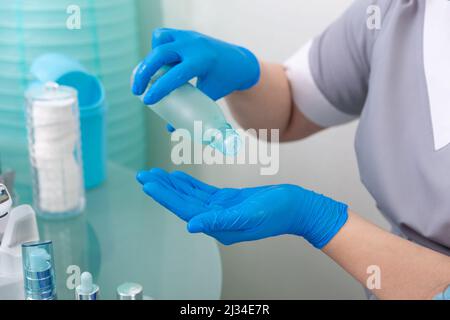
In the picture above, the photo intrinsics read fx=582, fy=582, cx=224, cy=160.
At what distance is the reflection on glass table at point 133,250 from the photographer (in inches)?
33.5

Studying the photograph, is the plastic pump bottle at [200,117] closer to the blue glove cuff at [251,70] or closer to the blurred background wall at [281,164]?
the blue glove cuff at [251,70]

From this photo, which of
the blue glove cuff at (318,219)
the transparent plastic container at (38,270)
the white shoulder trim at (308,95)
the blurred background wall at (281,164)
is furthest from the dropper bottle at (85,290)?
the blurred background wall at (281,164)

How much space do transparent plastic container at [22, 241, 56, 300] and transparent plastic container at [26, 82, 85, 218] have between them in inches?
13.2

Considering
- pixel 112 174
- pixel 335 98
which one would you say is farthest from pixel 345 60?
pixel 112 174

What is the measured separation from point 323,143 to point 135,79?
0.67 metres

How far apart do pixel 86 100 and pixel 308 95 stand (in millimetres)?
398

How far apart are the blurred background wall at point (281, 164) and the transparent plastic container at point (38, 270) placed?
2.70 ft

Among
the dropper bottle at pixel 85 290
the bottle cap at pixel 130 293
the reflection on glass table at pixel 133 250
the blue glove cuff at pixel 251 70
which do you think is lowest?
the reflection on glass table at pixel 133 250

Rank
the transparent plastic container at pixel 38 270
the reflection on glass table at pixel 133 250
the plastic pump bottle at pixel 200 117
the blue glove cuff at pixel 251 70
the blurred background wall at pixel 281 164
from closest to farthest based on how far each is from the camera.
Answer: the transparent plastic container at pixel 38 270 < the plastic pump bottle at pixel 200 117 < the reflection on glass table at pixel 133 250 < the blue glove cuff at pixel 251 70 < the blurred background wall at pixel 281 164

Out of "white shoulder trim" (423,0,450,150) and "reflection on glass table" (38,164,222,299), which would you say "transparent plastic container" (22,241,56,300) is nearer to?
"reflection on glass table" (38,164,222,299)

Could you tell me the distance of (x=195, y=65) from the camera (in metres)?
0.82

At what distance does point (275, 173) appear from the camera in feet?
4.63

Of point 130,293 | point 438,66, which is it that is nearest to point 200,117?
point 130,293
